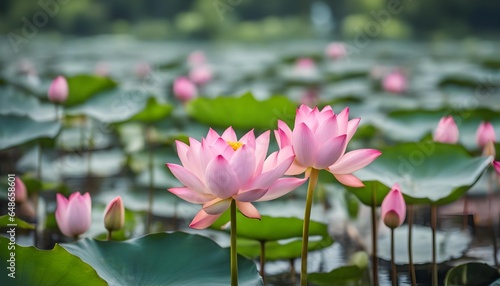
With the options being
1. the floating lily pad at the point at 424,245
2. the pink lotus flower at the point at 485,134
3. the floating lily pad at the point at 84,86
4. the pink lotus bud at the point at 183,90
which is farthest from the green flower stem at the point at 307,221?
the pink lotus bud at the point at 183,90

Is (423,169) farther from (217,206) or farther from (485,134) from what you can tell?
(217,206)

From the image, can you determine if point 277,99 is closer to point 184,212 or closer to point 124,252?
point 184,212

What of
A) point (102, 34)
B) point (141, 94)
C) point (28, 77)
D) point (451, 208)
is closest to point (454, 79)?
point (451, 208)

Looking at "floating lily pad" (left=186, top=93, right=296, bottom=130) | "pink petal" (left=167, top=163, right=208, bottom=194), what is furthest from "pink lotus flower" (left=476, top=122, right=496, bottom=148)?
"pink petal" (left=167, top=163, right=208, bottom=194)

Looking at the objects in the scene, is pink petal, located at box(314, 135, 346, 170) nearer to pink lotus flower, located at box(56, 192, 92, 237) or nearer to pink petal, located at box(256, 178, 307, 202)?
pink petal, located at box(256, 178, 307, 202)

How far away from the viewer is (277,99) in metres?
1.42

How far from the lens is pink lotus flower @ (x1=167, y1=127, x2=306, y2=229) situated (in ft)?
2.12

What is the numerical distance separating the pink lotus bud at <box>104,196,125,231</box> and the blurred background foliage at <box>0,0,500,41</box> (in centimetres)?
558

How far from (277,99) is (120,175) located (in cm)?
62

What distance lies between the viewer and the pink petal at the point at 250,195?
658 mm

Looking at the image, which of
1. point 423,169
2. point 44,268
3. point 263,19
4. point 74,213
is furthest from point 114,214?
point 263,19

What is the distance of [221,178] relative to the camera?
64cm

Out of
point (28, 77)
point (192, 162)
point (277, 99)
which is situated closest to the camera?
point (192, 162)

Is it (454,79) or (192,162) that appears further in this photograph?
(454,79)
